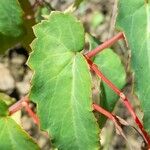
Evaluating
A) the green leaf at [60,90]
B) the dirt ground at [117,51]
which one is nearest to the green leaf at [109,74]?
the green leaf at [60,90]

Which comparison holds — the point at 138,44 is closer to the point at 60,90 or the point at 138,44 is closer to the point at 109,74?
the point at 60,90

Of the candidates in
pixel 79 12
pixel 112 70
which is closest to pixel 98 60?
pixel 112 70

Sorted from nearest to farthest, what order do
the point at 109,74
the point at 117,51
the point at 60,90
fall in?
the point at 60,90 → the point at 109,74 → the point at 117,51

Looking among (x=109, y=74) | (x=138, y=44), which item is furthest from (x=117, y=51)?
(x=138, y=44)

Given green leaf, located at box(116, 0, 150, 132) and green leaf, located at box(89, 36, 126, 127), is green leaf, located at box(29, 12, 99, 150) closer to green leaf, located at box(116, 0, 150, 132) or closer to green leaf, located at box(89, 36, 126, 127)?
green leaf, located at box(116, 0, 150, 132)

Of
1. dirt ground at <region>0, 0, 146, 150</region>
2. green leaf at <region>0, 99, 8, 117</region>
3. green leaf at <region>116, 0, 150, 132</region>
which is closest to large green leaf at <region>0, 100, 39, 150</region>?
green leaf at <region>0, 99, 8, 117</region>

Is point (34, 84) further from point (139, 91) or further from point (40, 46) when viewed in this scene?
point (139, 91)

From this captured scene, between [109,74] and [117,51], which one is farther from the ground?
[109,74]
